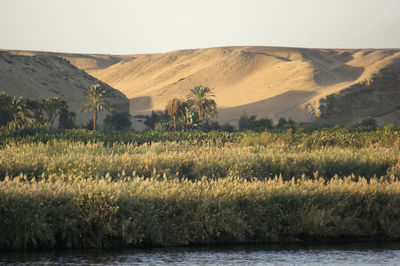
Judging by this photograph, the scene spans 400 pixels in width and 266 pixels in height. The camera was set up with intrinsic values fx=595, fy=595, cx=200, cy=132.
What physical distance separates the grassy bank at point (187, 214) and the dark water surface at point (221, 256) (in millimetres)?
391

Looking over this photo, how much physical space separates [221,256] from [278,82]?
117 m

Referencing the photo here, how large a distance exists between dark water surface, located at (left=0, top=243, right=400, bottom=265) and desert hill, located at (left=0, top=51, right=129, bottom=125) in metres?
68.8

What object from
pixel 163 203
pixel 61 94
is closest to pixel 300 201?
pixel 163 203

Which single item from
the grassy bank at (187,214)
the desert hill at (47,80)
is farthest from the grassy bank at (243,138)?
the desert hill at (47,80)

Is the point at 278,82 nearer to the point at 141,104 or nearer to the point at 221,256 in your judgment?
the point at 141,104

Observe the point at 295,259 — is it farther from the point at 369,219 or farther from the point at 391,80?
the point at 391,80

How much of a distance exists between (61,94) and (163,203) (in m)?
→ 77.0

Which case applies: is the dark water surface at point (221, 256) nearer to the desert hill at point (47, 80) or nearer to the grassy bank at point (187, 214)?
the grassy bank at point (187, 214)

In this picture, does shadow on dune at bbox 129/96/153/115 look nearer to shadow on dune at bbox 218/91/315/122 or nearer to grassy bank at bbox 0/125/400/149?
shadow on dune at bbox 218/91/315/122

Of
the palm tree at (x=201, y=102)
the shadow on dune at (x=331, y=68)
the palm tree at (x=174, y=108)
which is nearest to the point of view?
the palm tree at (x=174, y=108)

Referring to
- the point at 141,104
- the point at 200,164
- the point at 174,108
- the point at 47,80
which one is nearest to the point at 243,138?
the point at 200,164

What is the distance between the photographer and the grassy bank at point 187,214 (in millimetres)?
14844

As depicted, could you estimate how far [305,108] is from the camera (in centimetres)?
10056

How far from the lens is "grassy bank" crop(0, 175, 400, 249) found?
584 inches
